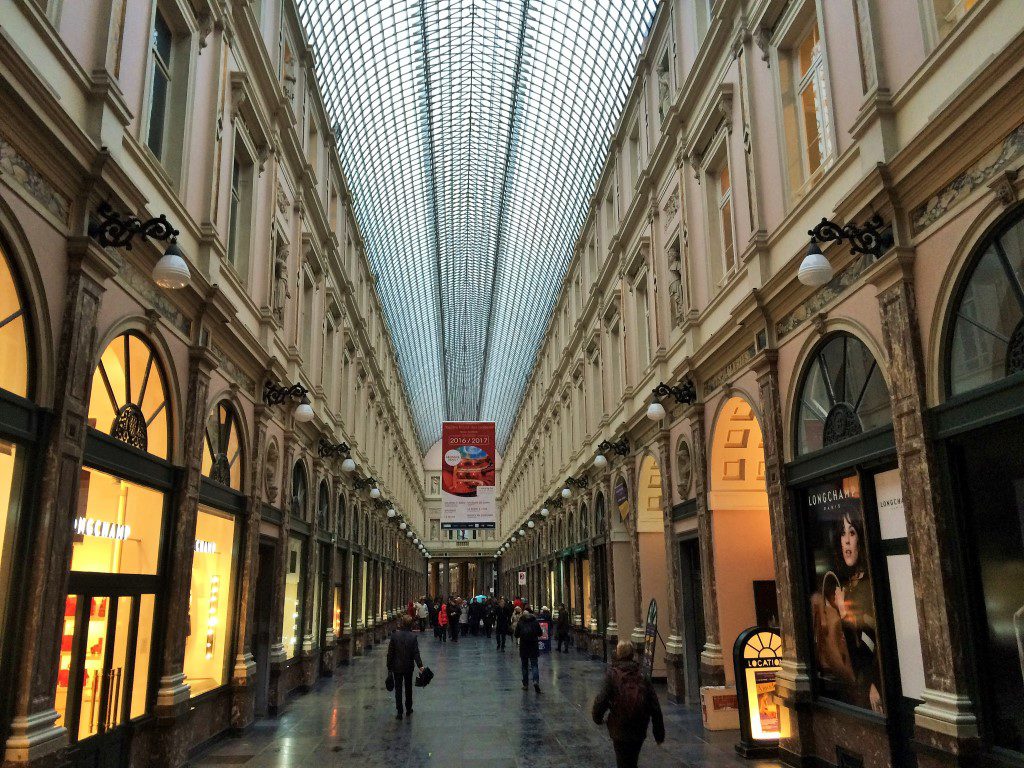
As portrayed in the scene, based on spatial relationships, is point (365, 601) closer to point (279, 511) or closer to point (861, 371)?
point (279, 511)

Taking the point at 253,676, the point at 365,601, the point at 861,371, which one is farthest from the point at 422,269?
the point at 861,371

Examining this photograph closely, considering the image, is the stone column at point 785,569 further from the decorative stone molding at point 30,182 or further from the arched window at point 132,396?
the decorative stone molding at point 30,182

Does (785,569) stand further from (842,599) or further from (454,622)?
(454,622)

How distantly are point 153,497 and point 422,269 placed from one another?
38.9 metres

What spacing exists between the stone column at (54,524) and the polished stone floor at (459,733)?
3953 mm

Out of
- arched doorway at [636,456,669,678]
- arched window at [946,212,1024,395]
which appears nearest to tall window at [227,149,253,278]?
arched doorway at [636,456,669,678]

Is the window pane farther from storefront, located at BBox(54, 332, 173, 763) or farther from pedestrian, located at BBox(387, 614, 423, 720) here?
pedestrian, located at BBox(387, 614, 423, 720)

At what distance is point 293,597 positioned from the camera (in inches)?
634

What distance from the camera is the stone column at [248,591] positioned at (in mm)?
11695

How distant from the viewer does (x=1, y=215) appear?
5.82m

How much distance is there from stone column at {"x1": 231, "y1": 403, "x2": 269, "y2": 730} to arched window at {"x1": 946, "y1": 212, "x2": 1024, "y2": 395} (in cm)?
999

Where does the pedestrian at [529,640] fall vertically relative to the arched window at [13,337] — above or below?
below

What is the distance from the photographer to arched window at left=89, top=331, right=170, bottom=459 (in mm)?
7738

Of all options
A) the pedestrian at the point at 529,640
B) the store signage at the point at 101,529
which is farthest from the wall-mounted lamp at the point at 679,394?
the store signage at the point at 101,529
